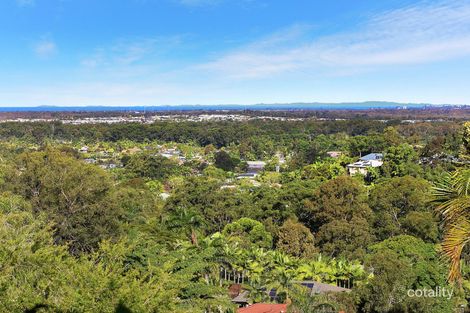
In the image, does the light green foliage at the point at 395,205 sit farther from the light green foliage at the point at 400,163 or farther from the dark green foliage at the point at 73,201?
the dark green foliage at the point at 73,201

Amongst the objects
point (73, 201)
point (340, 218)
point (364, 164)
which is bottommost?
point (340, 218)

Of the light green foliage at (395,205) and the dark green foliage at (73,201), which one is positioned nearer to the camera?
the dark green foliage at (73,201)

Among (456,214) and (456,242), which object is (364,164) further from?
(456,242)

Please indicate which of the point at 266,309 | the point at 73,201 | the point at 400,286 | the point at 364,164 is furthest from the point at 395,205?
the point at 364,164

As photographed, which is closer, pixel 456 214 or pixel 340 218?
pixel 456 214

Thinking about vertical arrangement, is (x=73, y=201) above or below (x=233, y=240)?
above

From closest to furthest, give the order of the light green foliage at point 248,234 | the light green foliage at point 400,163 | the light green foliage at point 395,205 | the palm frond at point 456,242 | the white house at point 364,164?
the palm frond at point 456,242 < the light green foliage at point 248,234 < the light green foliage at point 395,205 < the light green foliage at point 400,163 < the white house at point 364,164

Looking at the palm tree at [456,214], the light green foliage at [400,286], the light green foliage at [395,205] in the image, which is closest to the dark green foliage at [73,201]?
the light green foliage at [400,286]

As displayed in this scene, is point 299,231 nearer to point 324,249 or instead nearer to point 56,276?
point 324,249

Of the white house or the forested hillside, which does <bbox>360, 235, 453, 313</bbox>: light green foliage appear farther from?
the white house
